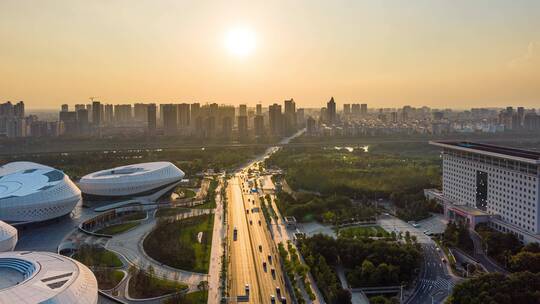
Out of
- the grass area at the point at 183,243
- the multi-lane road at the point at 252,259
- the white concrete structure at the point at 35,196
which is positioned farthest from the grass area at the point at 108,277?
the white concrete structure at the point at 35,196

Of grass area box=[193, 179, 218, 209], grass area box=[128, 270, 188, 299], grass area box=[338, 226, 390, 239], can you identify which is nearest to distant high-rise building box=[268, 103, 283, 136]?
grass area box=[193, 179, 218, 209]

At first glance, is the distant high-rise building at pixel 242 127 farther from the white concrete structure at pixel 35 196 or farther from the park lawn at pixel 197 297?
the park lawn at pixel 197 297

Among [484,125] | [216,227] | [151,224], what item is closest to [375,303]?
[216,227]

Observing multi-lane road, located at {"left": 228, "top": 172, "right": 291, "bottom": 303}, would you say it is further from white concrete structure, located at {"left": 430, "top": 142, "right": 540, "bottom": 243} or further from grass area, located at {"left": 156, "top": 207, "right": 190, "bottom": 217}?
white concrete structure, located at {"left": 430, "top": 142, "right": 540, "bottom": 243}

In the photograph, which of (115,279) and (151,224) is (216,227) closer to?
(151,224)

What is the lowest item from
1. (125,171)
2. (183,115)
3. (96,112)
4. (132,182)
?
(132,182)

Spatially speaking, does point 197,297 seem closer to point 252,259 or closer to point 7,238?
point 252,259

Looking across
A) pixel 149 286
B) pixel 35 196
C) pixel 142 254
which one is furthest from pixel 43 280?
pixel 35 196
